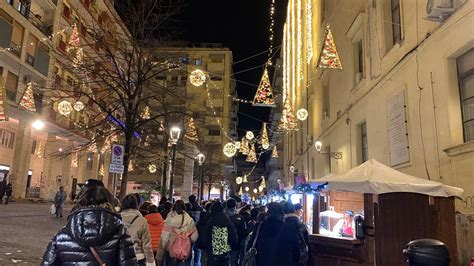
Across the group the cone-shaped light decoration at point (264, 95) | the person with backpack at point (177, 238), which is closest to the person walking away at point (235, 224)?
the person with backpack at point (177, 238)

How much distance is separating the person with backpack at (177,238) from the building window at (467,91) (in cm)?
611

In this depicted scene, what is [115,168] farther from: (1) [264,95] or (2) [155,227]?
(1) [264,95]

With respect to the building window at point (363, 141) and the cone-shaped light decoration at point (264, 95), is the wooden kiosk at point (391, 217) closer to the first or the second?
the building window at point (363, 141)

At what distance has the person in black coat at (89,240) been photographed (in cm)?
369

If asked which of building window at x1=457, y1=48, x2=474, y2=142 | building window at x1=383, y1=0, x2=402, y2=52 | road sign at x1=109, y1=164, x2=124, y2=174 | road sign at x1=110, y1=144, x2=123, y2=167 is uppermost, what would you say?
building window at x1=383, y1=0, x2=402, y2=52

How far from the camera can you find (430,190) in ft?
23.8

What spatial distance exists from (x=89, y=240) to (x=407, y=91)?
9580 millimetres

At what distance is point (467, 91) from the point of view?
8.46 metres

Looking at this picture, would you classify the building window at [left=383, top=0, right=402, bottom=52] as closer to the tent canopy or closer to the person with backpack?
the tent canopy

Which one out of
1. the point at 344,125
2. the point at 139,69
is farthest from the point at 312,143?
the point at 139,69

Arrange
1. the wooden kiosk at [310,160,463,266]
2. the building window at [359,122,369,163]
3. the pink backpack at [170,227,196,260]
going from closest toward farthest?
the wooden kiosk at [310,160,463,266] → the pink backpack at [170,227,196,260] → the building window at [359,122,369,163]

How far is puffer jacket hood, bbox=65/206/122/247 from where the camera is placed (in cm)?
367

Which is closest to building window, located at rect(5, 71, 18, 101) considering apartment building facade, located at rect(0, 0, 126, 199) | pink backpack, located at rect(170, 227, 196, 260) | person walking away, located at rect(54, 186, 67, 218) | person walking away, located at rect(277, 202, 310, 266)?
apartment building facade, located at rect(0, 0, 126, 199)

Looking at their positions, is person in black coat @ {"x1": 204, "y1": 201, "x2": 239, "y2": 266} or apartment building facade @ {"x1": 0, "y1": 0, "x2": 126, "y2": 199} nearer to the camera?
person in black coat @ {"x1": 204, "y1": 201, "x2": 239, "y2": 266}
